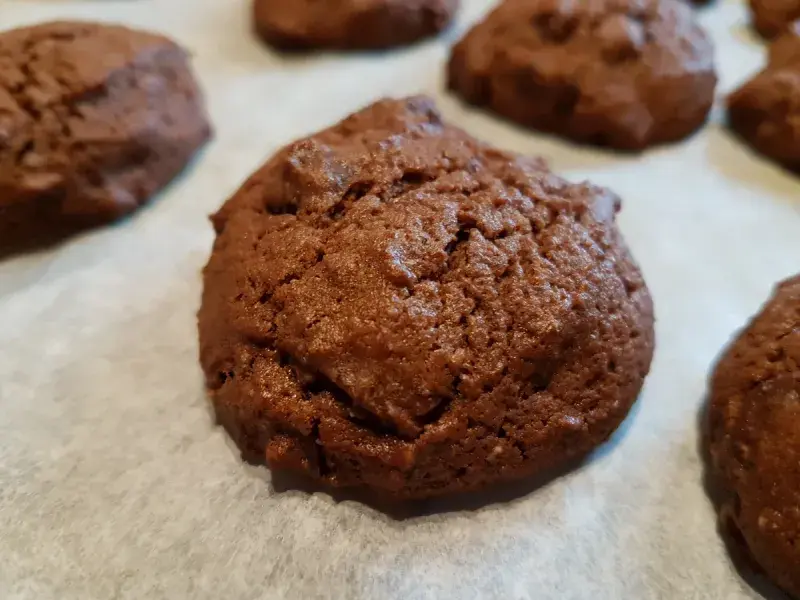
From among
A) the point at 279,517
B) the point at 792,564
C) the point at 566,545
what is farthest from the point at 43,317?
the point at 792,564

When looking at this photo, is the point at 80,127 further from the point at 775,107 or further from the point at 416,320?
the point at 775,107

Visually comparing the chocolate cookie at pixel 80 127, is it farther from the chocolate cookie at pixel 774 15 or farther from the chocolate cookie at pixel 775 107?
the chocolate cookie at pixel 774 15

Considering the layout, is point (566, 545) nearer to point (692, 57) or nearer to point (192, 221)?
point (192, 221)

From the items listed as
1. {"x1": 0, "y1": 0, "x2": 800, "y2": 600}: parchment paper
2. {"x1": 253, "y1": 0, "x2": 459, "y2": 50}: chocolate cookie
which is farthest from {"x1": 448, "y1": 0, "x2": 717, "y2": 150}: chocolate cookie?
{"x1": 253, "y1": 0, "x2": 459, "y2": 50}: chocolate cookie

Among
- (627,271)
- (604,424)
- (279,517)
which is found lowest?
(279,517)

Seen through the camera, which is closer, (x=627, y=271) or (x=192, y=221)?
(x=627, y=271)

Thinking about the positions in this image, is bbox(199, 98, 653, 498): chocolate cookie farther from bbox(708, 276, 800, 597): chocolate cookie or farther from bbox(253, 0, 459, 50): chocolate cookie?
bbox(253, 0, 459, 50): chocolate cookie
